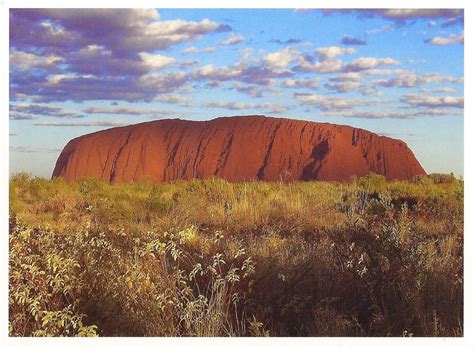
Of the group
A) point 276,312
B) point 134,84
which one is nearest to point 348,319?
point 276,312

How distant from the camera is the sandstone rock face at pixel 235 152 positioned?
9.14 m

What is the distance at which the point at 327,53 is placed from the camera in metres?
7.19

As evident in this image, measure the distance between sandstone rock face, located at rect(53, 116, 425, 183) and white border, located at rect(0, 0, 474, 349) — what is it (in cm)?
384

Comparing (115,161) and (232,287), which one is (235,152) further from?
(232,287)

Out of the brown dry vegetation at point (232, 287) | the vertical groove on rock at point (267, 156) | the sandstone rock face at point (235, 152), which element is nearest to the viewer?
the brown dry vegetation at point (232, 287)

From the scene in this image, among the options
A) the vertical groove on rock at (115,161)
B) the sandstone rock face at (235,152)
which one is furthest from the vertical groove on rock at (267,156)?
the vertical groove on rock at (115,161)

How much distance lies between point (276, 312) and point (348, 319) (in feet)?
1.97

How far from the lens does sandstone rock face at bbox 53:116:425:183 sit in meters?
9.14

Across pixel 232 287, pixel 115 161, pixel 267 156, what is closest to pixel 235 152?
pixel 267 156

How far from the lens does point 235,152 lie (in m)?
9.38
